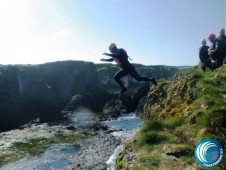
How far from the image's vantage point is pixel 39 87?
4584 inches

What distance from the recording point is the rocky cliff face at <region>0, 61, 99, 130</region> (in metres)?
98.2

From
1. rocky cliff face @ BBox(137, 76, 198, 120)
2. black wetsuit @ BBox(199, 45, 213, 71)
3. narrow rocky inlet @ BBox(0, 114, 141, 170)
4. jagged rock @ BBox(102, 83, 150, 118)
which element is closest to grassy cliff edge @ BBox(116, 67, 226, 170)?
rocky cliff face @ BBox(137, 76, 198, 120)

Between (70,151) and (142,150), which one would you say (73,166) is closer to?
(70,151)

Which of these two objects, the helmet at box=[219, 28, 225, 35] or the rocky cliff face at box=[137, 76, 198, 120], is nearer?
the rocky cliff face at box=[137, 76, 198, 120]

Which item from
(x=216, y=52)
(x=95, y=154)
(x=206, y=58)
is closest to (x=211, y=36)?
(x=216, y=52)

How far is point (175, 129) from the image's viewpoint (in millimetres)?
16156

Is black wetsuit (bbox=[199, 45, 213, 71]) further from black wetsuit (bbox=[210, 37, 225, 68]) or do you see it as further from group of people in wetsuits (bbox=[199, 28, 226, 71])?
black wetsuit (bbox=[210, 37, 225, 68])

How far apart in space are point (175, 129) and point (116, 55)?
5.97 metres

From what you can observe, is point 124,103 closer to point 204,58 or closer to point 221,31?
point 204,58

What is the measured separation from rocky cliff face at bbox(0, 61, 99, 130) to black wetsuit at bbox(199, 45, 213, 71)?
214 ft

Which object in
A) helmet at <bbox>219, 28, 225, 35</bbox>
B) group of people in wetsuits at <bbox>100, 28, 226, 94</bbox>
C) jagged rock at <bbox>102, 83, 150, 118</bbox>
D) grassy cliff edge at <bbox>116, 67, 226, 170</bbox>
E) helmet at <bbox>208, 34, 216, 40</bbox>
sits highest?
helmet at <bbox>219, 28, 225, 35</bbox>

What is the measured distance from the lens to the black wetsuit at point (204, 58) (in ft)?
77.0

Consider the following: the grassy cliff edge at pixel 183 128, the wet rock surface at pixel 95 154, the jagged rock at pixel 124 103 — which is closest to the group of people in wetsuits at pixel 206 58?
the grassy cliff edge at pixel 183 128

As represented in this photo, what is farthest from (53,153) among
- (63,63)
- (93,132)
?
(63,63)
